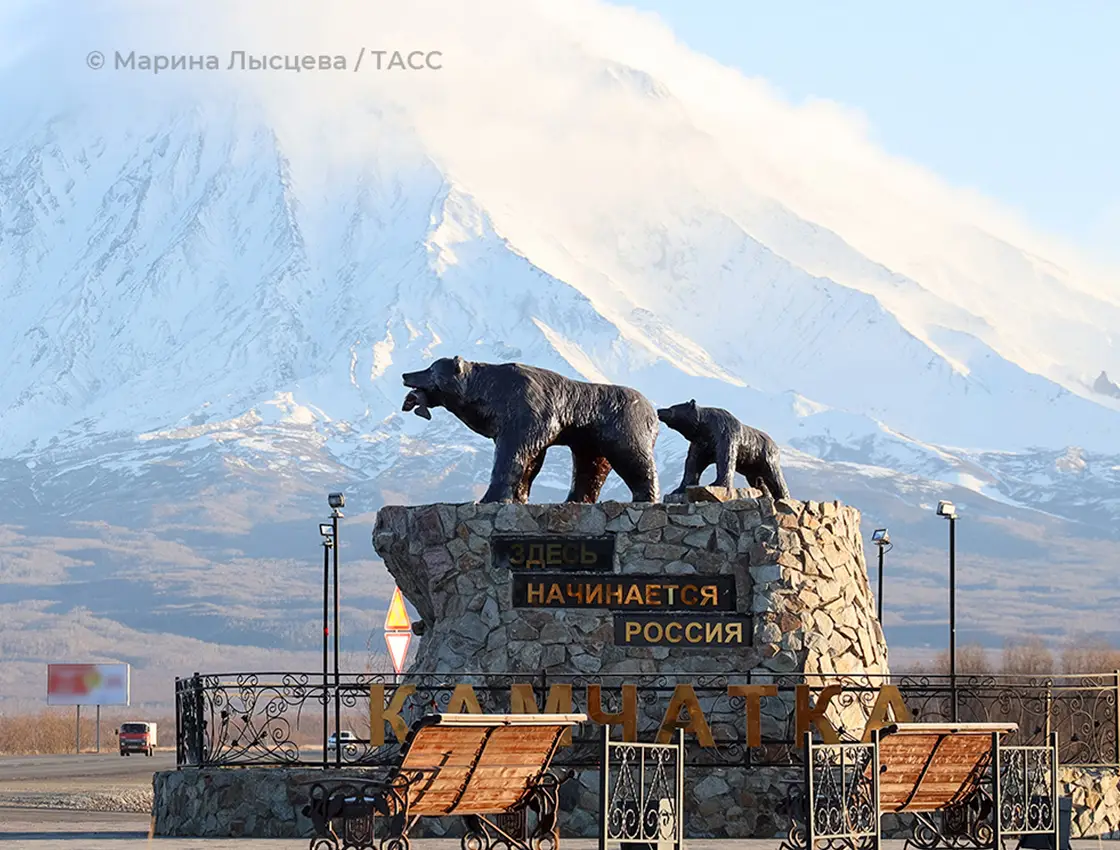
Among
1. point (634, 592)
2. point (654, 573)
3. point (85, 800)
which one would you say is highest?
point (654, 573)

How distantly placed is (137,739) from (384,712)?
40240 millimetres

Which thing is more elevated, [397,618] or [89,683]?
[397,618]

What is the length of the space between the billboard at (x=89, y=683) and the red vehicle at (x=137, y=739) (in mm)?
17765

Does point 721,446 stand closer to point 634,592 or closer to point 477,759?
point 634,592

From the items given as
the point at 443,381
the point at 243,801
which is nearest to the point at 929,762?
the point at 243,801

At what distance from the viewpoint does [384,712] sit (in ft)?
69.1

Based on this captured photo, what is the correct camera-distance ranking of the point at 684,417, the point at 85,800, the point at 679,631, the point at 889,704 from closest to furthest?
the point at 889,704, the point at 679,631, the point at 684,417, the point at 85,800

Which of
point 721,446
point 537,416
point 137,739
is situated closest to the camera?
point 537,416

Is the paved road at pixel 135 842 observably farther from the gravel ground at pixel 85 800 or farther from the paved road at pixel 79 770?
the paved road at pixel 79 770

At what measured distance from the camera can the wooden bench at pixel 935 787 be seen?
15.8 meters

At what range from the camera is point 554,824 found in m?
16.2

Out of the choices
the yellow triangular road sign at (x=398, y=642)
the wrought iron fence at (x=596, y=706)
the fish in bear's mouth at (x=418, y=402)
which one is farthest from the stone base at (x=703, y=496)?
the yellow triangular road sign at (x=398, y=642)

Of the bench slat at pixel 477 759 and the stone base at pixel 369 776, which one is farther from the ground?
the bench slat at pixel 477 759

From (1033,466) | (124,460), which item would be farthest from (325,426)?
(1033,466)
